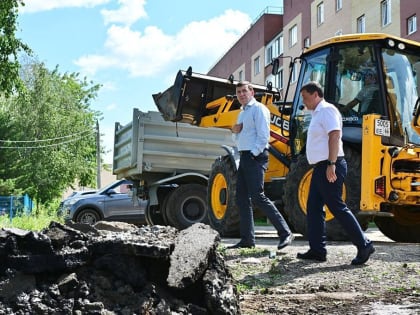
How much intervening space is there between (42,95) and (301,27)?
18695 mm

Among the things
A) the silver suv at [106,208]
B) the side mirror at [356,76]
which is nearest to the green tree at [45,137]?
the silver suv at [106,208]

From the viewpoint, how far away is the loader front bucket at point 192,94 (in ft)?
39.5

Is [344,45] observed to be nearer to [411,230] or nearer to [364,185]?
[364,185]

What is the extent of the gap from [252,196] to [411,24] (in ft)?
74.1

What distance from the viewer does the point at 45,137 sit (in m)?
46.2

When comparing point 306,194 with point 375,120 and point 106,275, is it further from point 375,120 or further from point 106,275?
point 106,275

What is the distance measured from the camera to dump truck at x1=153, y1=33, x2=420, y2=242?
28.0 ft

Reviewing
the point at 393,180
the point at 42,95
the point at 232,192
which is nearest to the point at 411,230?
the point at 393,180

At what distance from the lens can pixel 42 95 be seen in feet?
151

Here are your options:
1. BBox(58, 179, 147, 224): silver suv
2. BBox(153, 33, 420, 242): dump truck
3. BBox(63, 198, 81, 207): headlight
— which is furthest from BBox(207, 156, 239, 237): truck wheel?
BBox(63, 198, 81, 207): headlight

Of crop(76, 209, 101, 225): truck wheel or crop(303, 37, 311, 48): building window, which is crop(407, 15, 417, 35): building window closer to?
crop(303, 37, 311, 48): building window

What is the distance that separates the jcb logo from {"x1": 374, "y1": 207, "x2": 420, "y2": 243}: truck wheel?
199cm

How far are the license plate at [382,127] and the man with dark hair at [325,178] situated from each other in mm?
1920

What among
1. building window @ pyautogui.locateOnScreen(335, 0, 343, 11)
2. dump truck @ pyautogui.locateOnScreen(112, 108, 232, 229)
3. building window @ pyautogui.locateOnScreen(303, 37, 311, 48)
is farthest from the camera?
building window @ pyautogui.locateOnScreen(303, 37, 311, 48)
